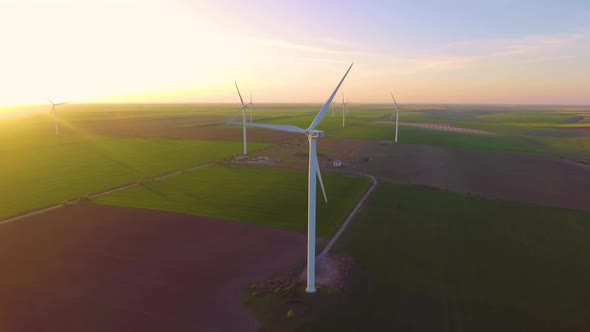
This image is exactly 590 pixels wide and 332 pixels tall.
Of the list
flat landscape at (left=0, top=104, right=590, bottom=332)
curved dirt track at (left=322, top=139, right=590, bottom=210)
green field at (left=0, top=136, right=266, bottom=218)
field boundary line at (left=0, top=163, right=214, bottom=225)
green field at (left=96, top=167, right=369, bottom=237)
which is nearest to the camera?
flat landscape at (left=0, top=104, right=590, bottom=332)

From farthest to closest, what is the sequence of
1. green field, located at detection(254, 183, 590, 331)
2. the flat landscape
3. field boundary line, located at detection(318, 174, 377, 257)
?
1. field boundary line, located at detection(318, 174, 377, 257)
2. the flat landscape
3. green field, located at detection(254, 183, 590, 331)

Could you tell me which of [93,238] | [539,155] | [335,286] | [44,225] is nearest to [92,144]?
Answer: [44,225]

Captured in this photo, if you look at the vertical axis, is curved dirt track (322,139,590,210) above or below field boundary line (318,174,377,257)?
above

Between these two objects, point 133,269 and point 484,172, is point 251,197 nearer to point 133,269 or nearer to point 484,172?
point 133,269

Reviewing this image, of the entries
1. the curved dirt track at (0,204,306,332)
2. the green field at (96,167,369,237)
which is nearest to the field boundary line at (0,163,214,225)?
the curved dirt track at (0,204,306,332)

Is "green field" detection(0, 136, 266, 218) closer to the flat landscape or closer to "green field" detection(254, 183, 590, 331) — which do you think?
the flat landscape

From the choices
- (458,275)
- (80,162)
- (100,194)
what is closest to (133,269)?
(100,194)

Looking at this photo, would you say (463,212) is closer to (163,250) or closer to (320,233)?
(320,233)

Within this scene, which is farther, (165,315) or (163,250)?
(163,250)
